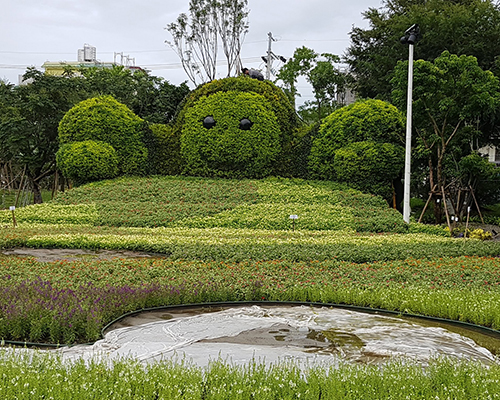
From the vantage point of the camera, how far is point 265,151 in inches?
850

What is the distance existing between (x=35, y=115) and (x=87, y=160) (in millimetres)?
Result: 6731

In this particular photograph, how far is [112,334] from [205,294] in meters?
1.79

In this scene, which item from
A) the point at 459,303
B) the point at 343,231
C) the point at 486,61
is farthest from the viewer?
the point at 486,61

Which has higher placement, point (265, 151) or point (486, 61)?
point (486, 61)

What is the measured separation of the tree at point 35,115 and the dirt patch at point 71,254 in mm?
15107

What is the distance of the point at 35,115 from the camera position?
25.6 meters

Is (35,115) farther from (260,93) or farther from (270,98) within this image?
(270,98)

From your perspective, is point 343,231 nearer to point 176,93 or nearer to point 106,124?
point 106,124

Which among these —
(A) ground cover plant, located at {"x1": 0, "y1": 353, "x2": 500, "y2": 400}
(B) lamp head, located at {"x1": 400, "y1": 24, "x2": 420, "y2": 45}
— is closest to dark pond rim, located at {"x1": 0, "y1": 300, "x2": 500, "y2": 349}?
(A) ground cover plant, located at {"x1": 0, "y1": 353, "x2": 500, "y2": 400}

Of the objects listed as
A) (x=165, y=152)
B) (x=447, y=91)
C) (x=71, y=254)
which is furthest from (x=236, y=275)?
(x=165, y=152)

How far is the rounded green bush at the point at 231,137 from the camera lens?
70.2 feet

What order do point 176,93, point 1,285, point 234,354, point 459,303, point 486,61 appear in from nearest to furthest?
point 234,354, point 459,303, point 1,285, point 486,61, point 176,93

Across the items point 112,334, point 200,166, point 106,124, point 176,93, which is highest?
point 176,93

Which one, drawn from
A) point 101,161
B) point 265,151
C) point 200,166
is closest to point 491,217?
point 265,151
